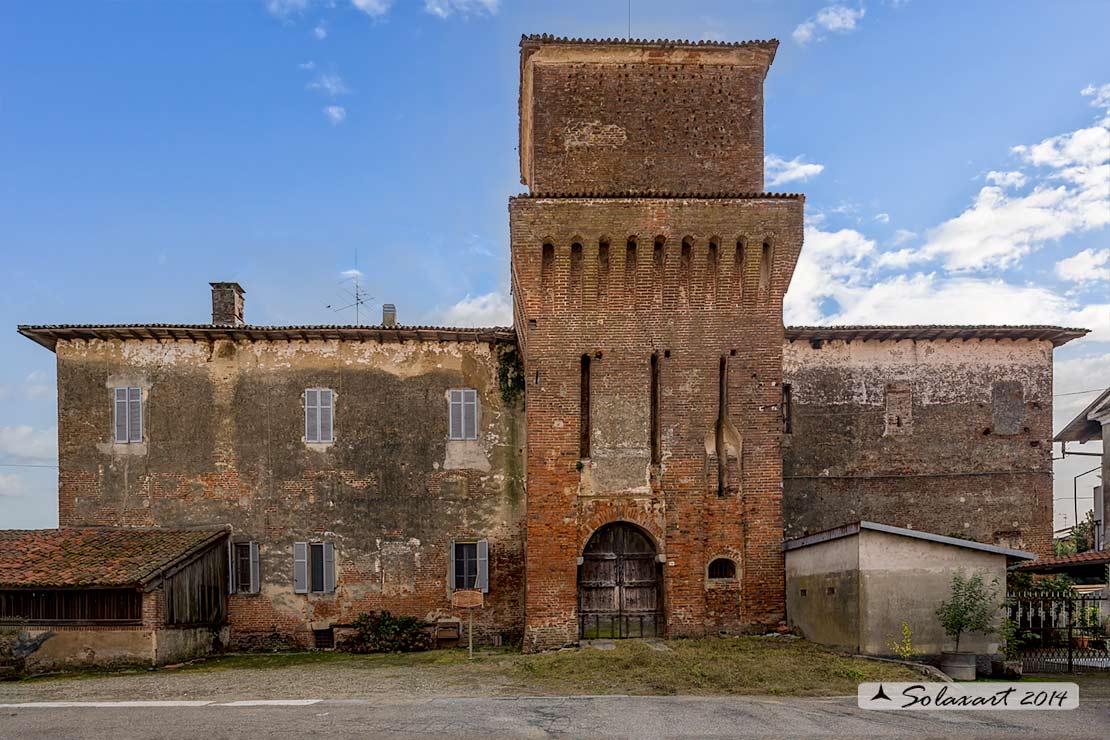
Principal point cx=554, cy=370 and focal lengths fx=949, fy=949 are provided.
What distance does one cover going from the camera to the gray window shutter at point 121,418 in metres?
22.2

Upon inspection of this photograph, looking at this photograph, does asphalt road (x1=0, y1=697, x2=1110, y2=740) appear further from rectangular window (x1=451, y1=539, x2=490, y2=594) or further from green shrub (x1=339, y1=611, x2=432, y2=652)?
rectangular window (x1=451, y1=539, x2=490, y2=594)

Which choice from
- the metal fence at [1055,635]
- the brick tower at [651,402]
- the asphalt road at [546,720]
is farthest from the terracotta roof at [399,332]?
the asphalt road at [546,720]

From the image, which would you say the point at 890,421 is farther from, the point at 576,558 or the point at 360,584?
the point at 360,584

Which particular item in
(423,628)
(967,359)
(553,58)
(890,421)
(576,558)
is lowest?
(423,628)

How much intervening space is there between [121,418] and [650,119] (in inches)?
551

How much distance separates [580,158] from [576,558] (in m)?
8.63

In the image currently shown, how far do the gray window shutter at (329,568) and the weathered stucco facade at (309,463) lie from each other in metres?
0.12

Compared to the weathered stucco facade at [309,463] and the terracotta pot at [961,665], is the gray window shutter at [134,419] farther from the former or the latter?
the terracotta pot at [961,665]

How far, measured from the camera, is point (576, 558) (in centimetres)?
1950

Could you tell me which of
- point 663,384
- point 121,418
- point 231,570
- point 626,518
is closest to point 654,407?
point 663,384

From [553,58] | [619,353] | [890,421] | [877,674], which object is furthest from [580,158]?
[877,674]

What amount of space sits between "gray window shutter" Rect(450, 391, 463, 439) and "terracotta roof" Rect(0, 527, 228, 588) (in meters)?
5.70

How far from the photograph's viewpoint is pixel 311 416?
22266 millimetres

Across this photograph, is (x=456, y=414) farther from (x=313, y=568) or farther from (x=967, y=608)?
(x=967, y=608)
